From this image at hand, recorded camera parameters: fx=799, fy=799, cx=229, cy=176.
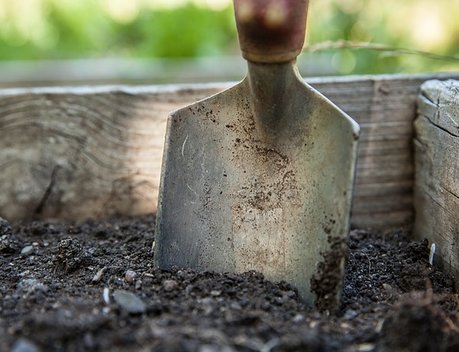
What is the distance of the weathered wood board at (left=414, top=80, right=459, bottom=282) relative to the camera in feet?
5.83

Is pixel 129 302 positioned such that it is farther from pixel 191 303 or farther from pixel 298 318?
pixel 298 318

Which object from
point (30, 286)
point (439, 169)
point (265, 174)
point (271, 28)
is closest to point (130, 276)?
point (30, 286)

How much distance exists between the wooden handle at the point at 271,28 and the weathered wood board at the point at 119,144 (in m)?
0.52

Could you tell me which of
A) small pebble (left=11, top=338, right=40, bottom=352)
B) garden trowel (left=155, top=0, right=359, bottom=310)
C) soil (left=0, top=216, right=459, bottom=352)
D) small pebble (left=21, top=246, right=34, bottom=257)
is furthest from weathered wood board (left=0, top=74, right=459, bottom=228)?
small pebble (left=11, top=338, right=40, bottom=352)

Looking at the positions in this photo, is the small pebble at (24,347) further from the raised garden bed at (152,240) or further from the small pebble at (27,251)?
the small pebble at (27,251)

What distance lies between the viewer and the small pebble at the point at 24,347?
126cm

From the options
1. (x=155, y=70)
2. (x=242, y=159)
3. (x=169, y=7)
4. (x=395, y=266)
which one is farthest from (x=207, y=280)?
(x=169, y=7)

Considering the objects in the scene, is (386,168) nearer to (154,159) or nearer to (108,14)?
(154,159)

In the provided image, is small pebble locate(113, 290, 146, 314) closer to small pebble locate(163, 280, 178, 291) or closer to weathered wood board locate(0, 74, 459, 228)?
small pebble locate(163, 280, 178, 291)

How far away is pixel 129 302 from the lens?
4.75 ft

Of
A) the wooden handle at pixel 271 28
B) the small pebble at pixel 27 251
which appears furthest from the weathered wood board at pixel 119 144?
the wooden handle at pixel 271 28

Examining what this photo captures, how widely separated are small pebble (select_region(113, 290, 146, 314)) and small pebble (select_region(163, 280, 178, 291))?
0.07m

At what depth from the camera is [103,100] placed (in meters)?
2.10

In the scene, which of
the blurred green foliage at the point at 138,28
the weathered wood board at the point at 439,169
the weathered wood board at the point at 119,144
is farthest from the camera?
the blurred green foliage at the point at 138,28
